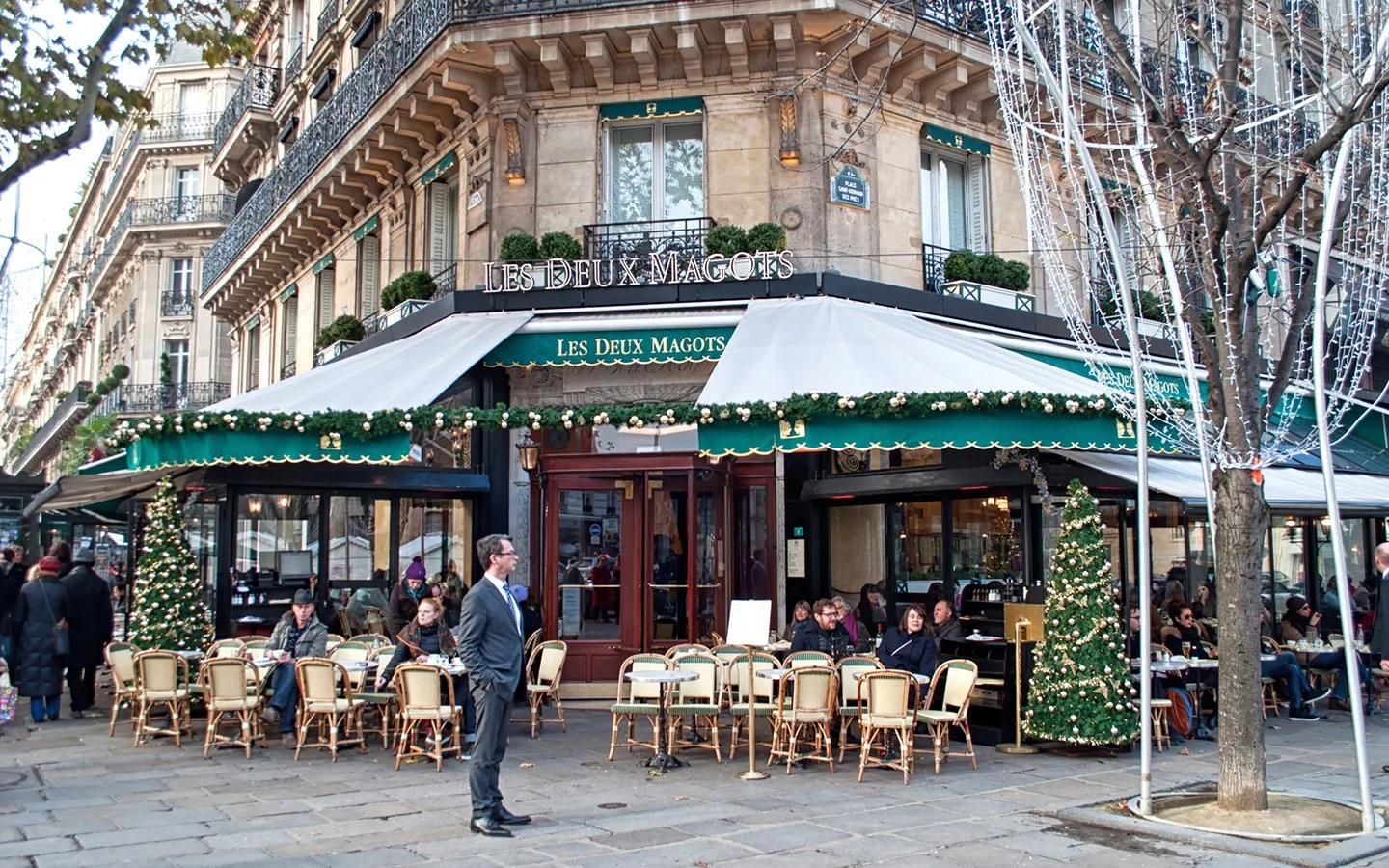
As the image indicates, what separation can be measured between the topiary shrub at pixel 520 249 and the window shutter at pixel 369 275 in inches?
208

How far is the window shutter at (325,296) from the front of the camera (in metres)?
19.3

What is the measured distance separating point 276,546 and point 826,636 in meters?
6.37

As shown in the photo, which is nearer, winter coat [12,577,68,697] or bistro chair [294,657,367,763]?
bistro chair [294,657,367,763]

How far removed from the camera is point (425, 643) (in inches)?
390

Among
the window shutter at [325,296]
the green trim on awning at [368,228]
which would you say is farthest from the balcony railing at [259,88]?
the green trim on awning at [368,228]

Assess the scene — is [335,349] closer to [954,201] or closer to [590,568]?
[590,568]

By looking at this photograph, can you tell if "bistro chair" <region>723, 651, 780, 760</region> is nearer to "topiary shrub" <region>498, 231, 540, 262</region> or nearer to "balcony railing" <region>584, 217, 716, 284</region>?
"balcony railing" <region>584, 217, 716, 284</region>

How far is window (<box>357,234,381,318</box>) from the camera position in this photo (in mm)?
17547

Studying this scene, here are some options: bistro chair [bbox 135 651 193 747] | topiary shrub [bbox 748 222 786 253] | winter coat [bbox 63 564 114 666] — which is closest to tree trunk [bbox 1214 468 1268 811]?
topiary shrub [bbox 748 222 786 253]

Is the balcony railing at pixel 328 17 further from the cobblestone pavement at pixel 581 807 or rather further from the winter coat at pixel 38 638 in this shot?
the cobblestone pavement at pixel 581 807

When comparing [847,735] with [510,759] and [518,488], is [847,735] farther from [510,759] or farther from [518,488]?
[518,488]

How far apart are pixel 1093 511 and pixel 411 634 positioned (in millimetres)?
5723

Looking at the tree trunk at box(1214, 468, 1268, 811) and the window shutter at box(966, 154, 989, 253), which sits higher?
the window shutter at box(966, 154, 989, 253)

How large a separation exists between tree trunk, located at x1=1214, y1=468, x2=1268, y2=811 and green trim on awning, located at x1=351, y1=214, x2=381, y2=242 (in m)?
13.1
